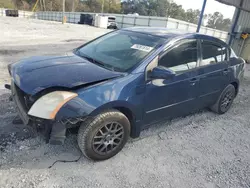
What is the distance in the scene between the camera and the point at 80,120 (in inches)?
93.9

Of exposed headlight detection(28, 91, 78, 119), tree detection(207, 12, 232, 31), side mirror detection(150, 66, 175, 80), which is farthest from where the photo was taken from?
tree detection(207, 12, 232, 31)

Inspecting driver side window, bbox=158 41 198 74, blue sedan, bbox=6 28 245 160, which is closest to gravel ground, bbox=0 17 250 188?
blue sedan, bbox=6 28 245 160

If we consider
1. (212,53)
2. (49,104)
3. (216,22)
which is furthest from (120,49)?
(216,22)

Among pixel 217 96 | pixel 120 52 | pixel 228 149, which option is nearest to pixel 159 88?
pixel 120 52

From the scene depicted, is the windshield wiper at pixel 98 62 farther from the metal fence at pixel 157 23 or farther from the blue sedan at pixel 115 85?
the metal fence at pixel 157 23

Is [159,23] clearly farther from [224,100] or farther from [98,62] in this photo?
[98,62]

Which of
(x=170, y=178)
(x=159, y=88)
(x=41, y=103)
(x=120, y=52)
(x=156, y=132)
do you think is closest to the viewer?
(x=41, y=103)

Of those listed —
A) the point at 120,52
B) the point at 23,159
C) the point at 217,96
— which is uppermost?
the point at 120,52

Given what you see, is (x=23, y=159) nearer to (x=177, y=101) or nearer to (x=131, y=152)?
(x=131, y=152)

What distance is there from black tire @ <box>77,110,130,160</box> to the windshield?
0.64 metres

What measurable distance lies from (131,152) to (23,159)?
1.33 meters

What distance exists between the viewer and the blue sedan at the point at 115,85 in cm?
235

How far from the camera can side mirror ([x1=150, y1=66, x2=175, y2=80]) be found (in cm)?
271

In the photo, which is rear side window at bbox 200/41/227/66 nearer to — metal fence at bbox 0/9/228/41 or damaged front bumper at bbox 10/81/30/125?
damaged front bumper at bbox 10/81/30/125
